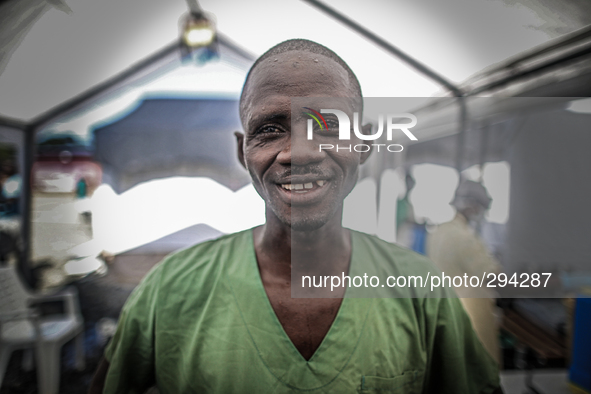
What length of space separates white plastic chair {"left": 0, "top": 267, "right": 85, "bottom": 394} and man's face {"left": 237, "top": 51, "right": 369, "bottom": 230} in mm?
932

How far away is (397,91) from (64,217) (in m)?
1.18

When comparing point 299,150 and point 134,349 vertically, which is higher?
point 299,150

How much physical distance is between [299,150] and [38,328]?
46.0 inches

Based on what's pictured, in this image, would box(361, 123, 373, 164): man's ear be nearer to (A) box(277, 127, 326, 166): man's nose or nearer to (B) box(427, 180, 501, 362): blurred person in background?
(A) box(277, 127, 326, 166): man's nose

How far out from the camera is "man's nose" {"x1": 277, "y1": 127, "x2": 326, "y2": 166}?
1.71 feet

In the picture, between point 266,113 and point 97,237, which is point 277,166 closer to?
point 266,113

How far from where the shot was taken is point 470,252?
0.70 metres

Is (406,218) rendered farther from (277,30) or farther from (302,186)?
(277,30)

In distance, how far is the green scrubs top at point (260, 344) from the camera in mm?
547

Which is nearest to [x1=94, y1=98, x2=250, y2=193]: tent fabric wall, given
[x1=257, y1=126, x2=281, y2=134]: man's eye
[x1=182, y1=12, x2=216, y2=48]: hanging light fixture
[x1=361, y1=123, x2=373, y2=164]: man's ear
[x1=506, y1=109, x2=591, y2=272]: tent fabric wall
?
[x1=182, y1=12, x2=216, y2=48]: hanging light fixture

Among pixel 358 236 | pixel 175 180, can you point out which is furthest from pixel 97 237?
pixel 358 236

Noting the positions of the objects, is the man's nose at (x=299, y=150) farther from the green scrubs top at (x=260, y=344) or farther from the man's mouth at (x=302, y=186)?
→ the green scrubs top at (x=260, y=344)

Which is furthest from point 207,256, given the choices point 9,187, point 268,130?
point 9,187

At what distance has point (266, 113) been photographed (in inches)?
20.7
